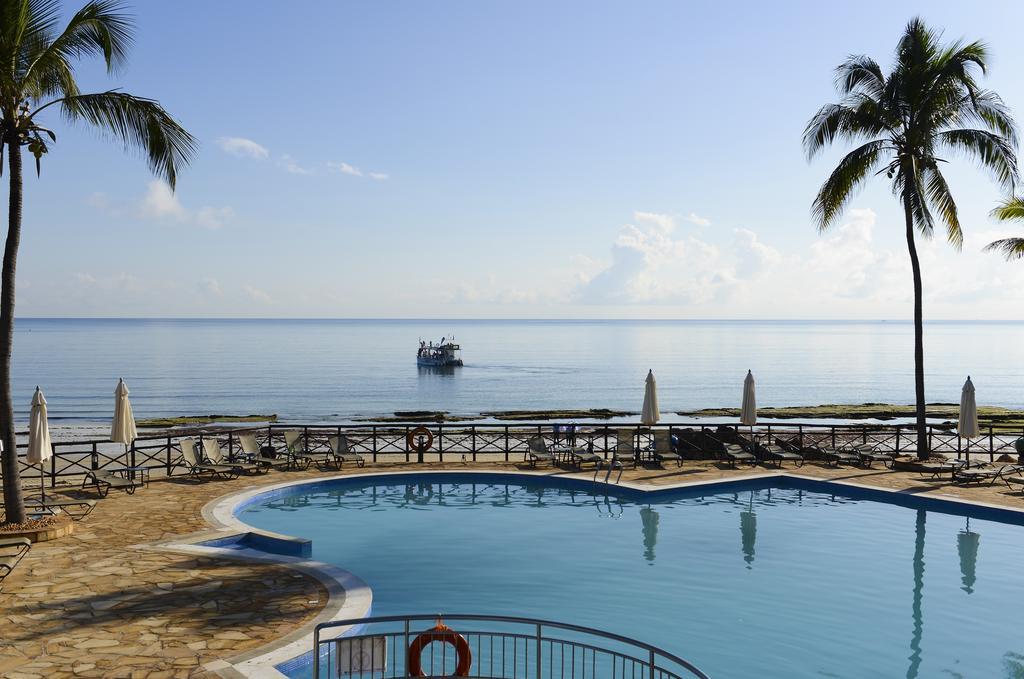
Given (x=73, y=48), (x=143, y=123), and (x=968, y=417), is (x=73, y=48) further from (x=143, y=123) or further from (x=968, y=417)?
(x=968, y=417)

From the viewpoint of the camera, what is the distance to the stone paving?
7.05 m

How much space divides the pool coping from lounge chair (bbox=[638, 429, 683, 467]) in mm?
2105

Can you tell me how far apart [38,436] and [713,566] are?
37.4 ft

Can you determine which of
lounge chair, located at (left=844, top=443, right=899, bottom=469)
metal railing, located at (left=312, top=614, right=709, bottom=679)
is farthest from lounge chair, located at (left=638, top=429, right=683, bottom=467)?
metal railing, located at (left=312, top=614, right=709, bottom=679)

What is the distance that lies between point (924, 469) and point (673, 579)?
395 inches

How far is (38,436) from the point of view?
1315cm

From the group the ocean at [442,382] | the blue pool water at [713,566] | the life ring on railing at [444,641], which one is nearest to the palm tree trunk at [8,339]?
the blue pool water at [713,566]

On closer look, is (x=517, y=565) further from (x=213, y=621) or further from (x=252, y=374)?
(x=252, y=374)

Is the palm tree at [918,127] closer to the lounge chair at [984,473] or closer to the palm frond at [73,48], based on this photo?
the lounge chair at [984,473]

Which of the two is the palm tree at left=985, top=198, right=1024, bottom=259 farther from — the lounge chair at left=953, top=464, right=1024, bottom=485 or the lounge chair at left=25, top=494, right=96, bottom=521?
the lounge chair at left=25, top=494, right=96, bottom=521

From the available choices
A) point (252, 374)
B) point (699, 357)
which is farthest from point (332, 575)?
point (699, 357)

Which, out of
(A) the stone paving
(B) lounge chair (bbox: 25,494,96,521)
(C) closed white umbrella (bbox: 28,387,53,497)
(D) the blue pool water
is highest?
(C) closed white umbrella (bbox: 28,387,53,497)

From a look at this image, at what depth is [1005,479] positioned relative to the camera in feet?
53.4

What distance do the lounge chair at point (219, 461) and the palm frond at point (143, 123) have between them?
6.74 metres
